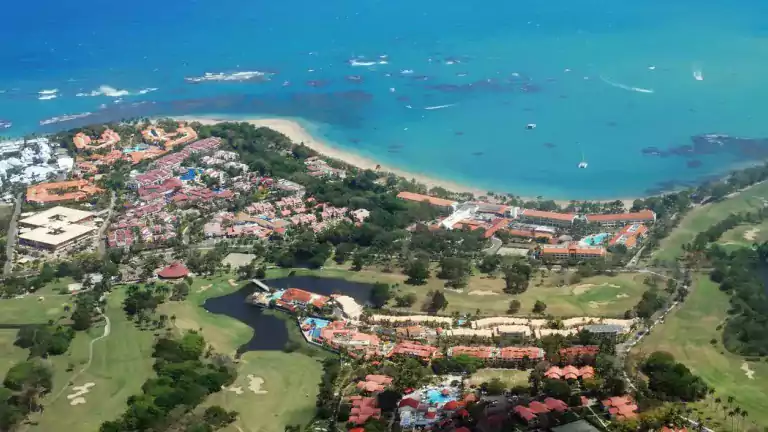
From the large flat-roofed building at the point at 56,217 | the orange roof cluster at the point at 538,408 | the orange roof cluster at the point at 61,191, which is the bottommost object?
the orange roof cluster at the point at 538,408

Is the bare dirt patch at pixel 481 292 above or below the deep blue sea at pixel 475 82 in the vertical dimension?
below

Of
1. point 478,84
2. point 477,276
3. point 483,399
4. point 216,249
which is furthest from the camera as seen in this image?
point 478,84

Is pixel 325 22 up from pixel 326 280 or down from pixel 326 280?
up

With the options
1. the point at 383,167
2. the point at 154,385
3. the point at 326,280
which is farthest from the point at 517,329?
the point at 383,167

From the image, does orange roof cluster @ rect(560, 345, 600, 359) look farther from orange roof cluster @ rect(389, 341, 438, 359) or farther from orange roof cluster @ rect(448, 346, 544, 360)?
orange roof cluster @ rect(389, 341, 438, 359)

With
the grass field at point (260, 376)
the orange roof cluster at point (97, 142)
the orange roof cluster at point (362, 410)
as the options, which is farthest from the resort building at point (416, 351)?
the orange roof cluster at point (97, 142)

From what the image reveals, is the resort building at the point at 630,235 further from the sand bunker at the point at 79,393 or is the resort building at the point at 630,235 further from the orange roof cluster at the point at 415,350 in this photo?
the sand bunker at the point at 79,393

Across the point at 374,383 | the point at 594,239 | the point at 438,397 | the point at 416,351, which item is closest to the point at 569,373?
the point at 438,397

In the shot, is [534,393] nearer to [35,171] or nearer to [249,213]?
[249,213]
